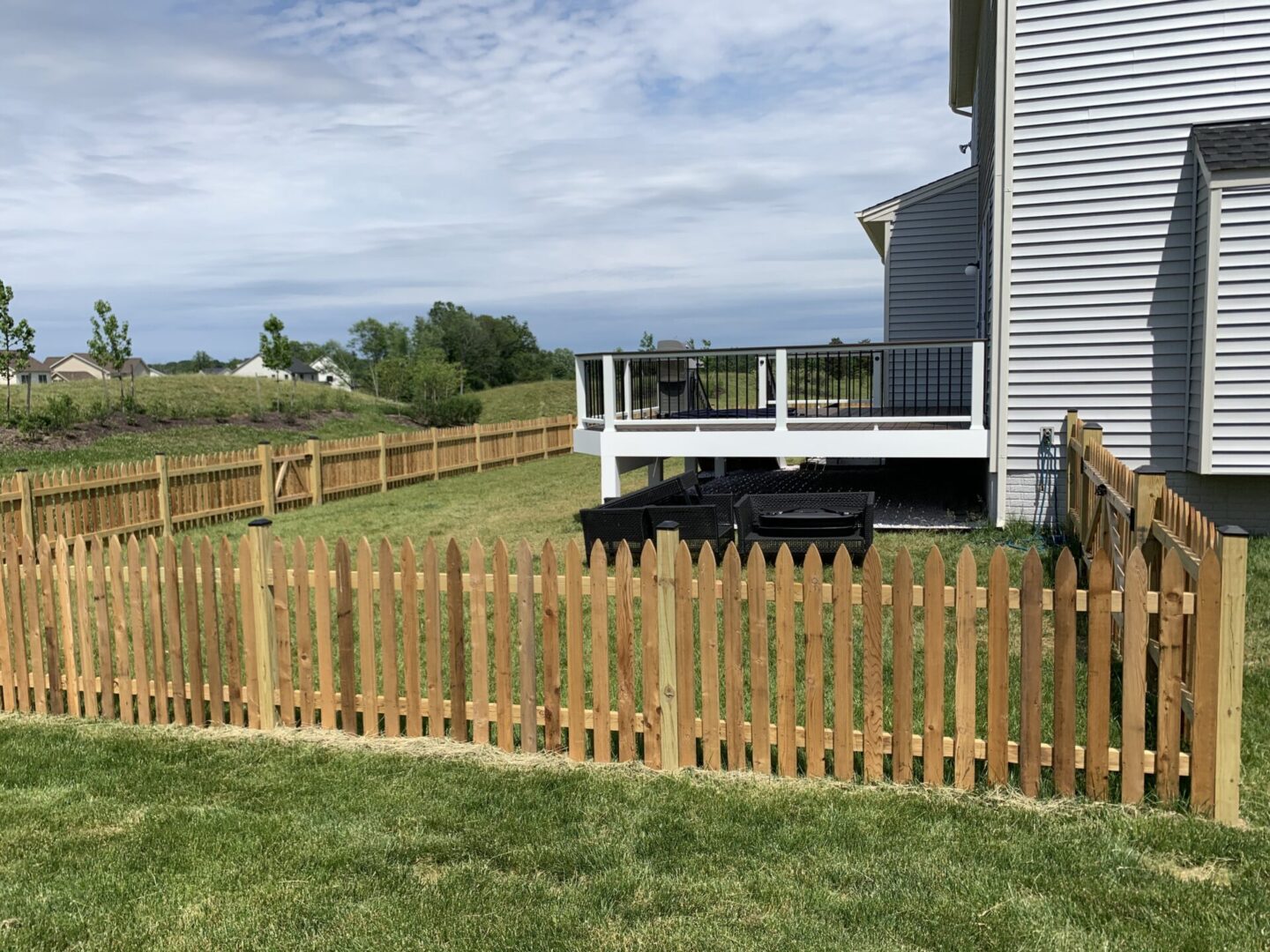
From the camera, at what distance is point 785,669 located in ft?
16.3

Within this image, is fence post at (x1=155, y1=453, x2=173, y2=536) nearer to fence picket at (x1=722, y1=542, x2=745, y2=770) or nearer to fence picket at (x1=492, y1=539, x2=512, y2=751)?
fence picket at (x1=492, y1=539, x2=512, y2=751)

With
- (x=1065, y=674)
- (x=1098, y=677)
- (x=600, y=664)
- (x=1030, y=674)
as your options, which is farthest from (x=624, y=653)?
(x=1098, y=677)

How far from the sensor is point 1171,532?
5.25 m

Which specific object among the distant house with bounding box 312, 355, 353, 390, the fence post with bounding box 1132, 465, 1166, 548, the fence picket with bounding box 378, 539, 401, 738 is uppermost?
the distant house with bounding box 312, 355, 353, 390

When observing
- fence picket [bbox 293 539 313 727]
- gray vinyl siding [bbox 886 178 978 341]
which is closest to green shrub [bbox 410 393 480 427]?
gray vinyl siding [bbox 886 178 978 341]

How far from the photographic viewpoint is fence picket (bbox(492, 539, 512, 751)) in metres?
5.30

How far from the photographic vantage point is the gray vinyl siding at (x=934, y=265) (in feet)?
51.7

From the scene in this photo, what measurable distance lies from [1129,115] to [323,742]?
10354mm

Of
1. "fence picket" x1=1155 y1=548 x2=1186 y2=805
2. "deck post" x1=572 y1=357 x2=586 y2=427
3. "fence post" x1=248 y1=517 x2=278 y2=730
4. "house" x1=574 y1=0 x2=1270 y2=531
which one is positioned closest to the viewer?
"fence picket" x1=1155 y1=548 x2=1186 y2=805

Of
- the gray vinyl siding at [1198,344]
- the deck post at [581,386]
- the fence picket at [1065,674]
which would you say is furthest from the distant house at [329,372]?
the fence picket at [1065,674]

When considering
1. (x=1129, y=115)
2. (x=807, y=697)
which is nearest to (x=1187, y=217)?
(x=1129, y=115)

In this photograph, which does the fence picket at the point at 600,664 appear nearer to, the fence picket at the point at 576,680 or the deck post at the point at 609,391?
the fence picket at the point at 576,680

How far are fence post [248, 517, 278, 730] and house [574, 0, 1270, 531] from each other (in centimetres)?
727

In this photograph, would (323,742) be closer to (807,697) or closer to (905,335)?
(807,697)
